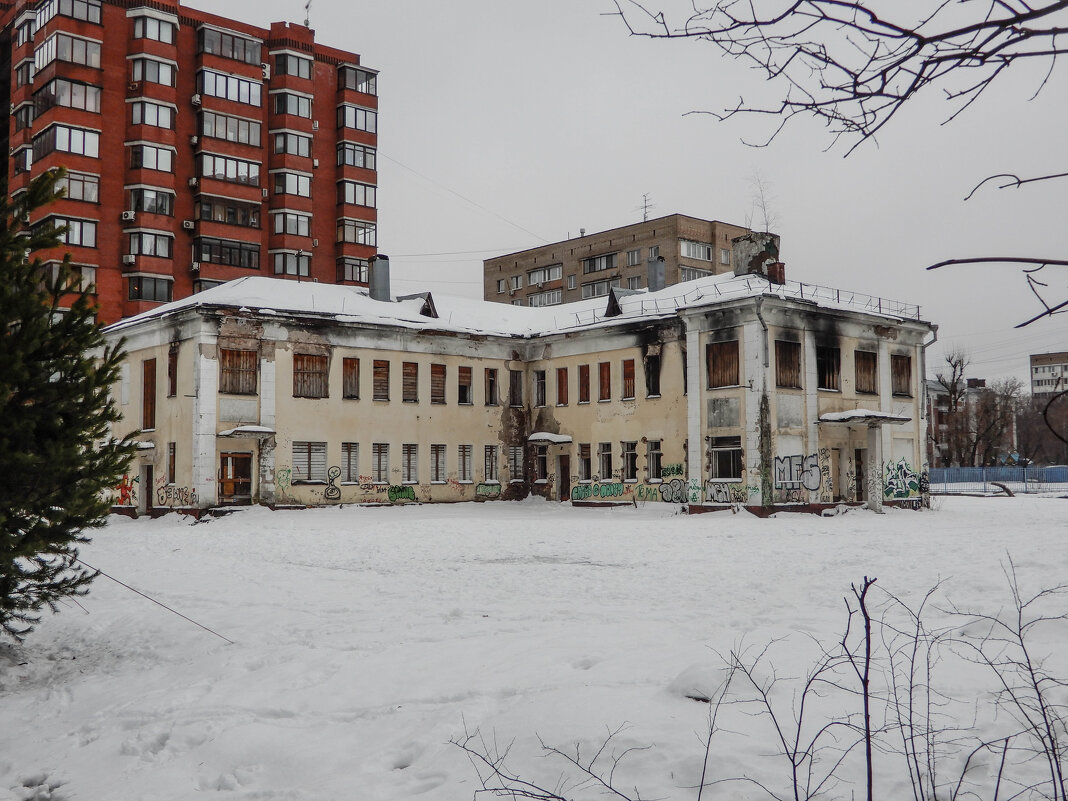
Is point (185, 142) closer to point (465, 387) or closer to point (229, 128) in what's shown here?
point (229, 128)

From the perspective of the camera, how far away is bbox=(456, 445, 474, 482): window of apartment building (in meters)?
38.0

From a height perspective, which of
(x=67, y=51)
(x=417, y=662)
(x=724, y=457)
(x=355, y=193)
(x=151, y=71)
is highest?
(x=67, y=51)

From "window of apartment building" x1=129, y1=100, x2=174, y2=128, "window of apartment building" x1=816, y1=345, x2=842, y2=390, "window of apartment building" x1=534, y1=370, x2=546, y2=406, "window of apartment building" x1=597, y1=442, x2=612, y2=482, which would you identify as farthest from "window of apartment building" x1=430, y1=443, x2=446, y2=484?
"window of apartment building" x1=129, y1=100, x2=174, y2=128

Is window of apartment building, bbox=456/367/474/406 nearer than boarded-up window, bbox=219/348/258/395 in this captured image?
No

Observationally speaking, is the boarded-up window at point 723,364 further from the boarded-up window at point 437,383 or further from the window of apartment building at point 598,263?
the window of apartment building at point 598,263

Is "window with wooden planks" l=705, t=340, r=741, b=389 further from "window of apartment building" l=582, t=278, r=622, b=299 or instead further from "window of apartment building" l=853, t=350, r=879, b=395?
"window of apartment building" l=582, t=278, r=622, b=299

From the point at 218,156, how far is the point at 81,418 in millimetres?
→ 46158

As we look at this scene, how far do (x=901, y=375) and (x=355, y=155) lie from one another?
36177mm

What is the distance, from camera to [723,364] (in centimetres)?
3250

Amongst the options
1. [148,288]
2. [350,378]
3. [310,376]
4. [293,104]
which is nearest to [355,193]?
[293,104]

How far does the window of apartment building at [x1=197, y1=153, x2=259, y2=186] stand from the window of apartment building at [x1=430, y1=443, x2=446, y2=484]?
24.1 metres

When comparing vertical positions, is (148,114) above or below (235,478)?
above

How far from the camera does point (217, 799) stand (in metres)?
6.27

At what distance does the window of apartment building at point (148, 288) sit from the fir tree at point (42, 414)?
41634 mm
